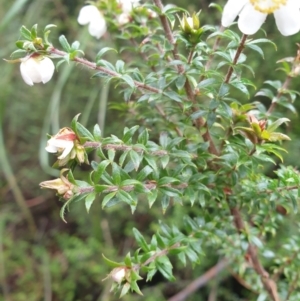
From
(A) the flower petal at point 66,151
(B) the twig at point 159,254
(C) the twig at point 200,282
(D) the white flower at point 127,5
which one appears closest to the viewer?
(A) the flower petal at point 66,151

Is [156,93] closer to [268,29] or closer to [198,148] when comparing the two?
[198,148]

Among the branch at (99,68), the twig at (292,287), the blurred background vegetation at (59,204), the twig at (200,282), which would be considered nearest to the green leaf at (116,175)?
the branch at (99,68)

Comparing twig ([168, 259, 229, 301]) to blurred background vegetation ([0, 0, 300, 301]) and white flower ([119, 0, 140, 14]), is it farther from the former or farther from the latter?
white flower ([119, 0, 140, 14])

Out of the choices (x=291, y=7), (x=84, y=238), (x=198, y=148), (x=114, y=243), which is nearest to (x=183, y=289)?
(x=114, y=243)

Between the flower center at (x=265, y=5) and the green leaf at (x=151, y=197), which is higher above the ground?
the flower center at (x=265, y=5)

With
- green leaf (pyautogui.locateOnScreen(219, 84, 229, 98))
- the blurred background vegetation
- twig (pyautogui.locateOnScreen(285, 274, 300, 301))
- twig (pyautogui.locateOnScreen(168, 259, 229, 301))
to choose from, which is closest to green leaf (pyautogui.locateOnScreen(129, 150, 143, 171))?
green leaf (pyautogui.locateOnScreen(219, 84, 229, 98))

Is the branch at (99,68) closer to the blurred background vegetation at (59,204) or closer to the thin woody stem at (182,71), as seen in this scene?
the thin woody stem at (182,71)

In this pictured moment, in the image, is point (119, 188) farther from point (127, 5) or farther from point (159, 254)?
point (127, 5)
